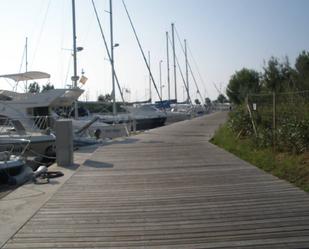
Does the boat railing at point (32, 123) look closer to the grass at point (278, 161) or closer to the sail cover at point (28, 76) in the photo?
the sail cover at point (28, 76)

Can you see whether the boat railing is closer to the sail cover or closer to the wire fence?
the sail cover

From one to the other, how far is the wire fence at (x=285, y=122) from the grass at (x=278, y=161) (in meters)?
Answer: 0.32

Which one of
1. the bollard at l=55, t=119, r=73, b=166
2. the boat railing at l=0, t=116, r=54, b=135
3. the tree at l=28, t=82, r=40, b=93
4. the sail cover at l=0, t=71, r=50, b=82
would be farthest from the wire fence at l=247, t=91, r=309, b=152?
the tree at l=28, t=82, r=40, b=93

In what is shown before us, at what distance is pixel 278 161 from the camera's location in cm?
1160

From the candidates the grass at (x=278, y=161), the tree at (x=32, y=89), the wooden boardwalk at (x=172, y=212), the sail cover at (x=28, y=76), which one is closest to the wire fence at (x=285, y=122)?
the grass at (x=278, y=161)

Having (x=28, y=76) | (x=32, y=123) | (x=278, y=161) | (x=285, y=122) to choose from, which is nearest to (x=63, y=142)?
(x=278, y=161)

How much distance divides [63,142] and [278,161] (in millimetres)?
5476

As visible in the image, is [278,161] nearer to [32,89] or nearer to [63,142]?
[63,142]

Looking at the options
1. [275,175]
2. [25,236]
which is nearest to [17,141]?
[275,175]

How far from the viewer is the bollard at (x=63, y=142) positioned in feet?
43.4

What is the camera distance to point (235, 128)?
20031mm

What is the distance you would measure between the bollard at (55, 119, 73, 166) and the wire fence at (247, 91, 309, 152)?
5.40 m

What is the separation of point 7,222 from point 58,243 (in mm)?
1434

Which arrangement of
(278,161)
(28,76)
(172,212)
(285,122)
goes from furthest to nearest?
(28,76) → (285,122) → (278,161) → (172,212)
